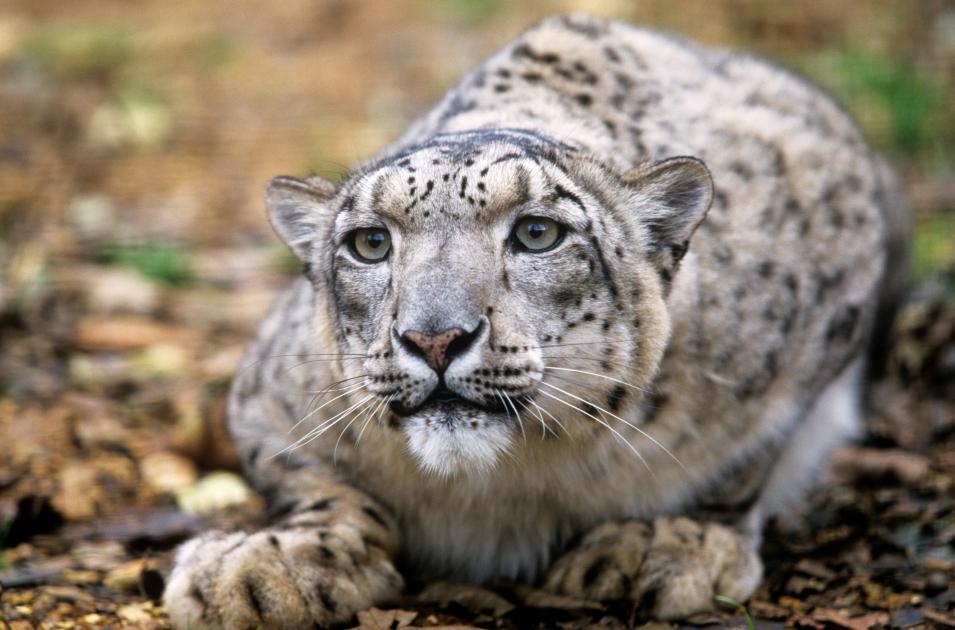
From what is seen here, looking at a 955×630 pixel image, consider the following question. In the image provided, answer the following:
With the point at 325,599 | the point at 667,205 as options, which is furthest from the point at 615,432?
the point at 325,599

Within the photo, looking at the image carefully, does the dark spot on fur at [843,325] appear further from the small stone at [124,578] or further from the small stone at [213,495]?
the small stone at [124,578]

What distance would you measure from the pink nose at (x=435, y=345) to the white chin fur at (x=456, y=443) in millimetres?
241

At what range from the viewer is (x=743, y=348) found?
5.32m

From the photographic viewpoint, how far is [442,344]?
13.2ft

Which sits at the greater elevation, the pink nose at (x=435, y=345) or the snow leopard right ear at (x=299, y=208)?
the snow leopard right ear at (x=299, y=208)

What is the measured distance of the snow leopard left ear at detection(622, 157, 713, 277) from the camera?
470cm

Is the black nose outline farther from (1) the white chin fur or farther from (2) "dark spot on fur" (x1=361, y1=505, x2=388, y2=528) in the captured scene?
(2) "dark spot on fur" (x1=361, y1=505, x2=388, y2=528)

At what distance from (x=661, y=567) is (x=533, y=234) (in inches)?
57.2

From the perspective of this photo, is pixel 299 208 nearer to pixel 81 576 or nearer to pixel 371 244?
pixel 371 244

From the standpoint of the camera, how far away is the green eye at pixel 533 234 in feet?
14.5

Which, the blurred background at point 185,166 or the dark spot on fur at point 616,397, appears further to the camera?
the blurred background at point 185,166

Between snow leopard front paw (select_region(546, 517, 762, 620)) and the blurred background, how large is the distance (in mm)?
1722

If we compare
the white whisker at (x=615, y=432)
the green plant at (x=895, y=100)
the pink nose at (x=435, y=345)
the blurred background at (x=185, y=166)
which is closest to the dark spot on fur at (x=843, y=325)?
the blurred background at (x=185, y=166)

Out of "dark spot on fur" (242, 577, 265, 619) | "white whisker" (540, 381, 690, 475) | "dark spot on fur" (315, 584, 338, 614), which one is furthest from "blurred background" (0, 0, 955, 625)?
"white whisker" (540, 381, 690, 475)
